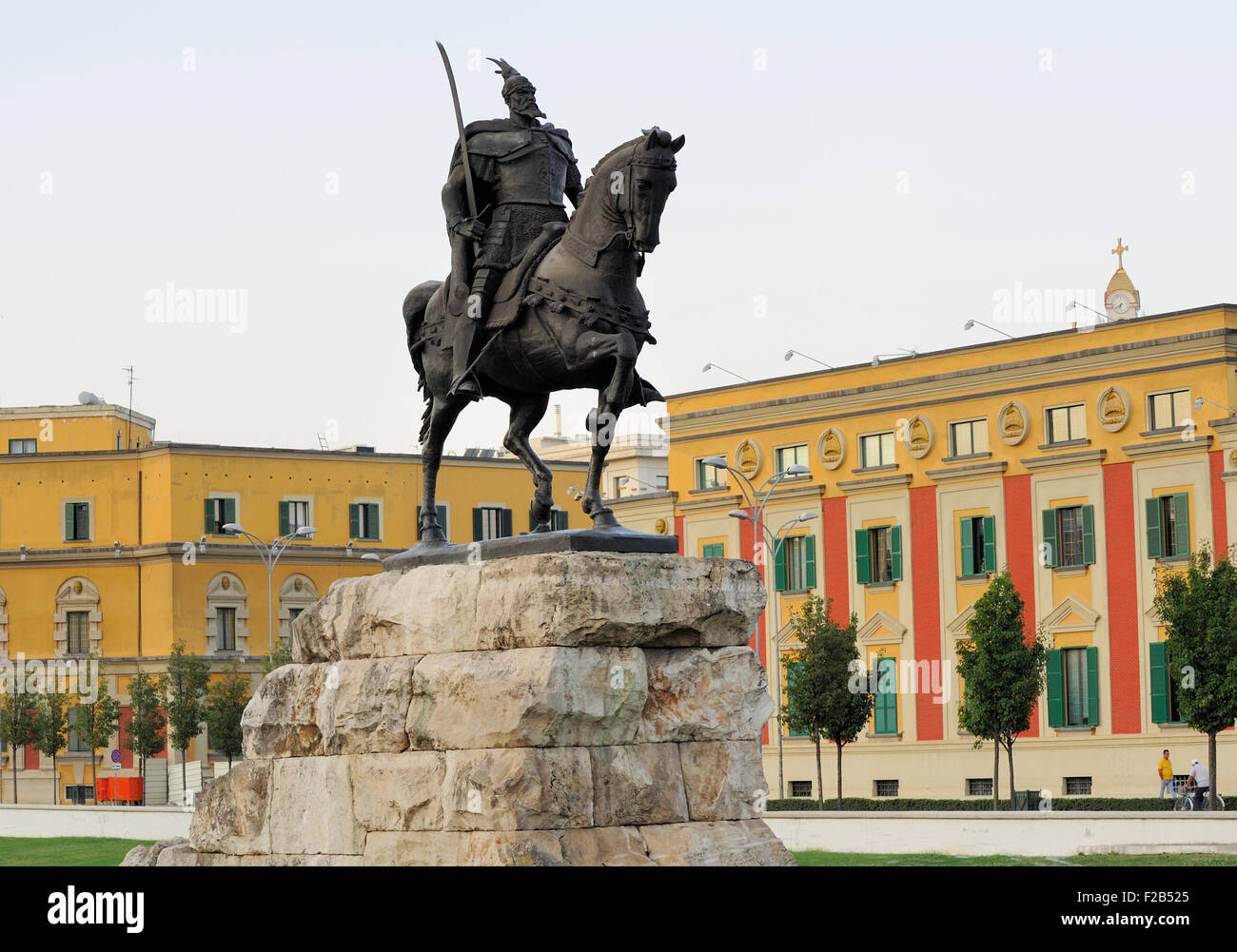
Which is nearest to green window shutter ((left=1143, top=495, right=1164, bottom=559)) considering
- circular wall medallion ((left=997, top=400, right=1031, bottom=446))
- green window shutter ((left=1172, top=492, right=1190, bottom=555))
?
green window shutter ((left=1172, top=492, right=1190, bottom=555))

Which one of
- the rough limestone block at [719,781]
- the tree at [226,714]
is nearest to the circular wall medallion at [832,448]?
the tree at [226,714]

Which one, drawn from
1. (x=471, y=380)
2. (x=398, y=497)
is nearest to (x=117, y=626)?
(x=398, y=497)

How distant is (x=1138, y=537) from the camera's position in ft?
185

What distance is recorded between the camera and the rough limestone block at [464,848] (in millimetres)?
14211

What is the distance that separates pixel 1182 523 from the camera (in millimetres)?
55344

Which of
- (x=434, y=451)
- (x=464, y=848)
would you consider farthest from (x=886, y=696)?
(x=464, y=848)

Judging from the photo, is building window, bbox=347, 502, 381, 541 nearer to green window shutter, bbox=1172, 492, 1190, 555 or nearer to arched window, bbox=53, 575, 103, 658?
arched window, bbox=53, 575, 103, 658

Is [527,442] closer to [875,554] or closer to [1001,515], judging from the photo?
[1001,515]

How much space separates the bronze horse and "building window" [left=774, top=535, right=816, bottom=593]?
160 feet

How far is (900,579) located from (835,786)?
6.63 meters

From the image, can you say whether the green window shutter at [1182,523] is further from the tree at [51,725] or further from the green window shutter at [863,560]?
the tree at [51,725]

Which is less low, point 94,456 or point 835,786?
point 94,456

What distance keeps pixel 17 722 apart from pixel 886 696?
3049 centimetres

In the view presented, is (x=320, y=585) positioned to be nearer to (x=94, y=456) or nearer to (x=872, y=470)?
(x=94, y=456)
